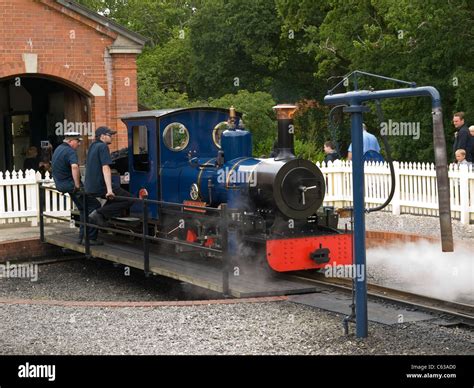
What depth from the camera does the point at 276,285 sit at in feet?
35.4

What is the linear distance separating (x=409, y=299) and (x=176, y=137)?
4541 millimetres

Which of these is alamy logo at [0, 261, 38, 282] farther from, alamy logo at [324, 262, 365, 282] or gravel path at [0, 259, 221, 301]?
alamy logo at [324, 262, 365, 282]

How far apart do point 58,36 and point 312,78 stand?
29659 millimetres

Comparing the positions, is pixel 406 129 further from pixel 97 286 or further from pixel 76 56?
pixel 97 286

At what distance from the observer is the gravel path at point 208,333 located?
320 inches

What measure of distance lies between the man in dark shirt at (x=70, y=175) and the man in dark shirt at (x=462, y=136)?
7099mm

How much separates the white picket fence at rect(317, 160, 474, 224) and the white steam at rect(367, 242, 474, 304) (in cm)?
306

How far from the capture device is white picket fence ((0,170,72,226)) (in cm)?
1767

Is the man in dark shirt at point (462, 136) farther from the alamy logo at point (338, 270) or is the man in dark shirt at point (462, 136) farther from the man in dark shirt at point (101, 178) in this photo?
the man in dark shirt at point (101, 178)

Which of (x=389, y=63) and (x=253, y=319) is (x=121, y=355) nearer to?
(x=253, y=319)

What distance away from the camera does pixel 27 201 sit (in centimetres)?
1783

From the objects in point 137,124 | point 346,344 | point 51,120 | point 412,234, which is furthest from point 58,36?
point 346,344

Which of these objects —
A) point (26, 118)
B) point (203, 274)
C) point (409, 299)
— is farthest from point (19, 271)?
point (26, 118)

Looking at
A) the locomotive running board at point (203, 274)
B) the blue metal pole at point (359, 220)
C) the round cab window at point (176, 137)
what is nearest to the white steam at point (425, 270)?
the locomotive running board at point (203, 274)
